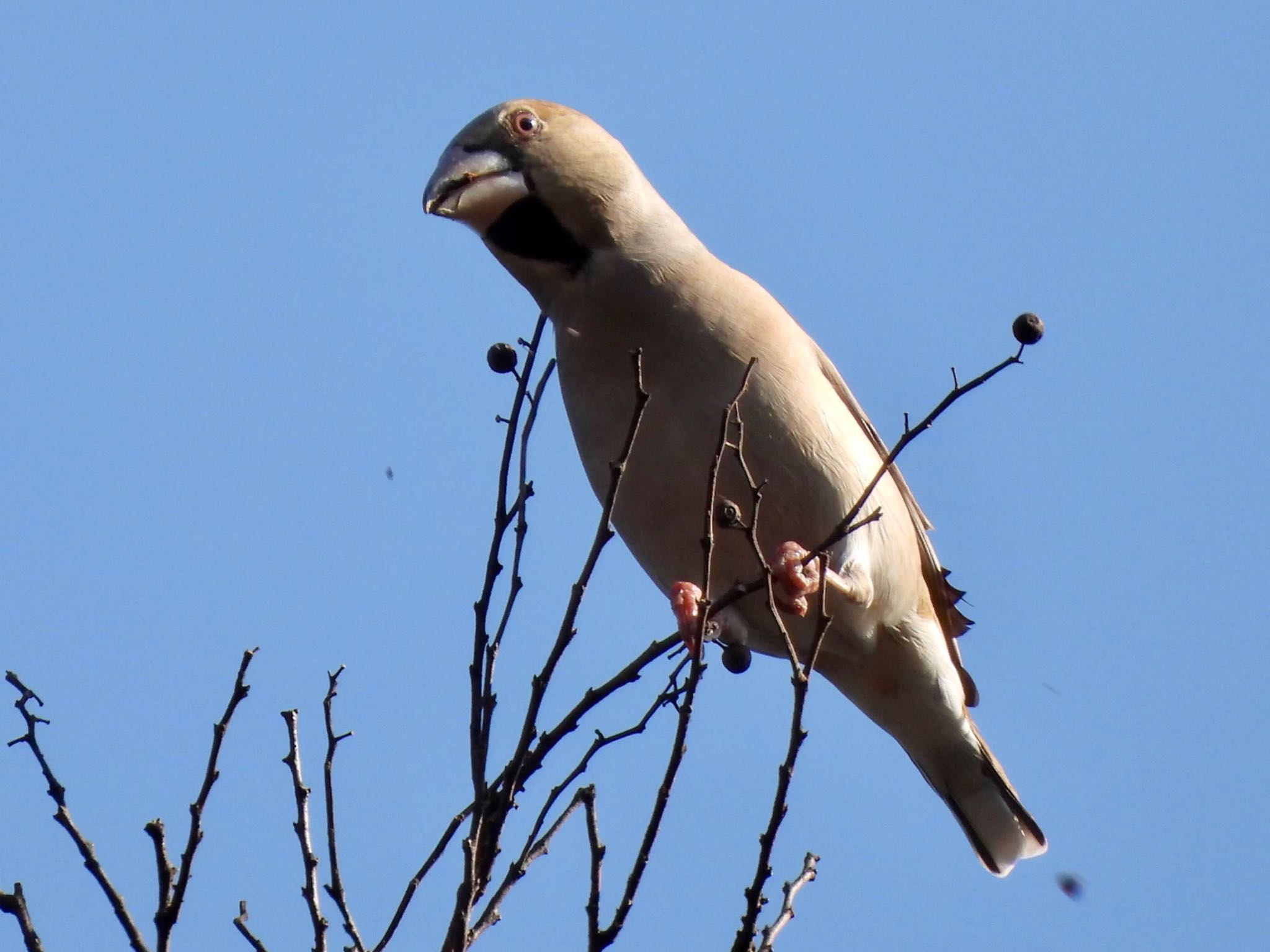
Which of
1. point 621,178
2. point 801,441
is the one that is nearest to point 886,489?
point 801,441

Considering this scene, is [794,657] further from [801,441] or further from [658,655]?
[801,441]

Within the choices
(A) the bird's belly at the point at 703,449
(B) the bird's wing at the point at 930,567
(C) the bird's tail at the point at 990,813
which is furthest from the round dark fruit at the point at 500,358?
(C) the bird's tail at the point at 990,813

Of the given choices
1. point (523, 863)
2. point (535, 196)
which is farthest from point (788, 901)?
point (535, 196)

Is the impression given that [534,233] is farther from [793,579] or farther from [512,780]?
[512,780]

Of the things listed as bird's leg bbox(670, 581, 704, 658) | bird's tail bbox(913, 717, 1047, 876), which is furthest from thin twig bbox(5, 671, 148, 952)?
bird's tail bbox(913, 717, 1047, 876)

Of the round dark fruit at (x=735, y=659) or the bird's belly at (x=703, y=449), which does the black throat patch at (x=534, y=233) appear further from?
the round dark fruit at (x=735, y=659)

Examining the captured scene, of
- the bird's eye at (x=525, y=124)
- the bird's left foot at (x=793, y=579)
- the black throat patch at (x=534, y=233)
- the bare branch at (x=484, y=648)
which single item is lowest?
the bare branch at (x=484, y=648)

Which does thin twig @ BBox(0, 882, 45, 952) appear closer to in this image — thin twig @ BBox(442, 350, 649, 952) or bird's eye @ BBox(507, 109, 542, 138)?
thin twig @ BBox(442, 350, 649, 952)
